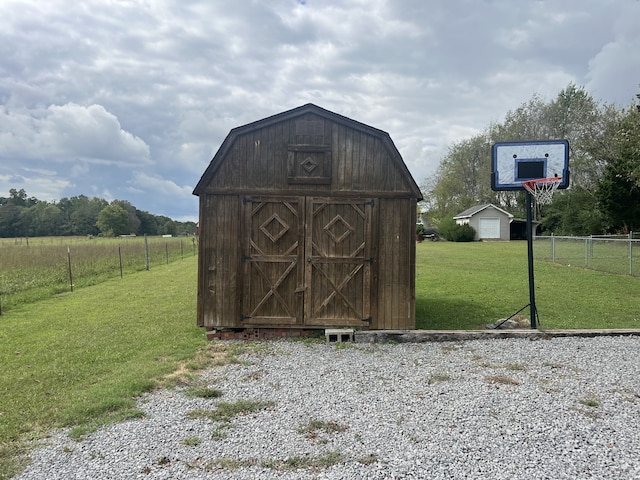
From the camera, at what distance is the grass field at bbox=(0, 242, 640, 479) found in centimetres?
411

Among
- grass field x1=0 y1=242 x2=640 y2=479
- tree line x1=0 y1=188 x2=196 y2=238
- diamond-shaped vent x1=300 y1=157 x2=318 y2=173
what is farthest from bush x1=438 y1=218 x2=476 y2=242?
diamond-shaped vent x1=300 y1=157 x2=318 y2=173

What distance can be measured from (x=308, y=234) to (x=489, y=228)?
39231mm

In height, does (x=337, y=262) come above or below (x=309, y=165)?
below

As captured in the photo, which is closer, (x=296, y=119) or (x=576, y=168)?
(x=296, y=119)

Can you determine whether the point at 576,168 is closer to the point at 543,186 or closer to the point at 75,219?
the point at 543,186

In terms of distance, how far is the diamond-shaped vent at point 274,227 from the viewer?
6879 mm

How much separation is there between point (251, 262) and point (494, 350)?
12.8ft

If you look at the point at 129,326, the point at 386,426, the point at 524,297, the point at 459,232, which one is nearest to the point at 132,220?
the point at 459,232

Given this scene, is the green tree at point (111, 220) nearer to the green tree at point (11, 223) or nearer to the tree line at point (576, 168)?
the green tree at point (11, 223)

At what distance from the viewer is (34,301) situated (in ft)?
36.5

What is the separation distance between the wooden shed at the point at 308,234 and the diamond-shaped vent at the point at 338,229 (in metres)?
0.02

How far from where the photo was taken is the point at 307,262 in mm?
6891

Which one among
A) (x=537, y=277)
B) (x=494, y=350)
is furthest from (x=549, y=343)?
(x=537, y=277)

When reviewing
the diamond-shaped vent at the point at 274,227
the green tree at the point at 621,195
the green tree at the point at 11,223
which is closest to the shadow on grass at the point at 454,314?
the diamond-shaped vent at the point at 274,227
